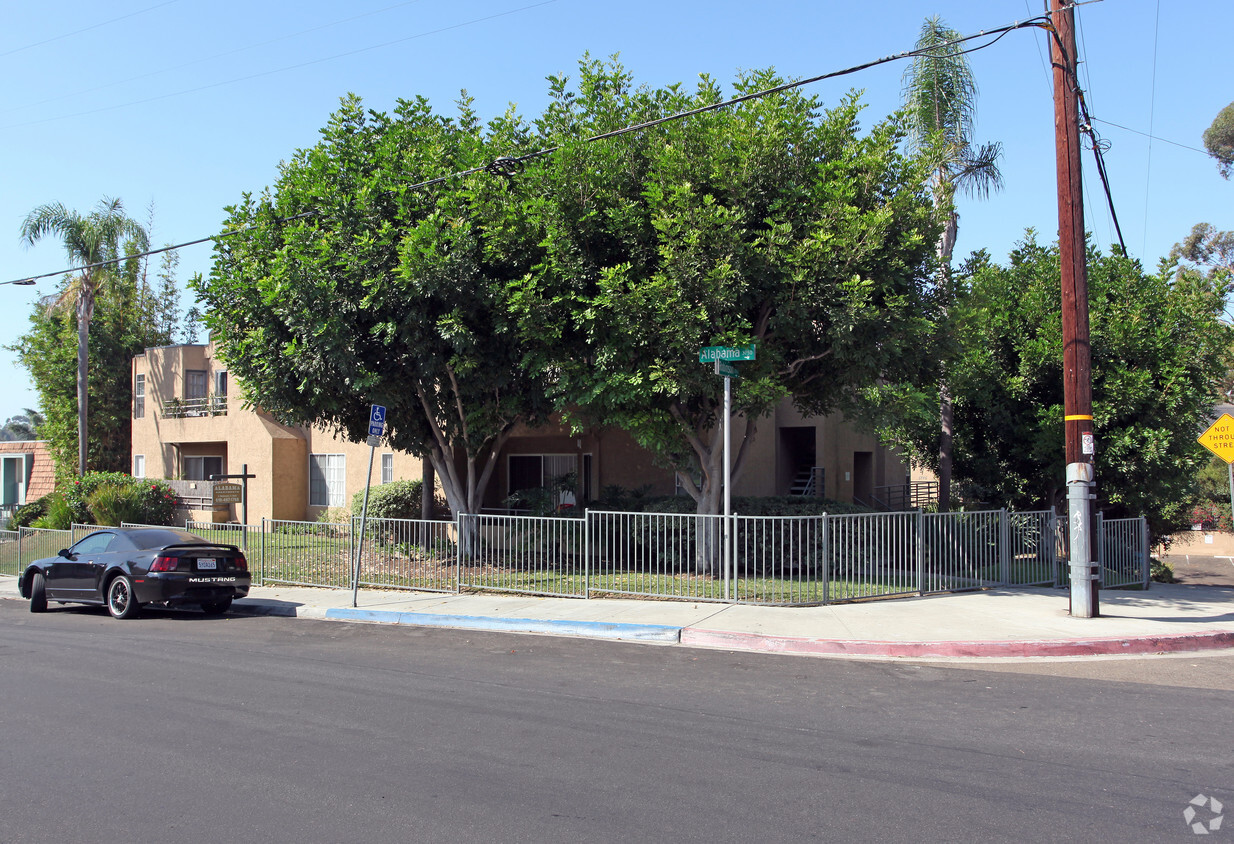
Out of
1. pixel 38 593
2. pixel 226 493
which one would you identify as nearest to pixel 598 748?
pixel 38 593

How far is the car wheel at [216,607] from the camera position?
13172mm

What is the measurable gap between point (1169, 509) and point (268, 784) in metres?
19.2

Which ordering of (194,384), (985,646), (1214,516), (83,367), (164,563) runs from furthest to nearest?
(1214,516) < (83,367) < (194,384) < (164,563) < (985,646)

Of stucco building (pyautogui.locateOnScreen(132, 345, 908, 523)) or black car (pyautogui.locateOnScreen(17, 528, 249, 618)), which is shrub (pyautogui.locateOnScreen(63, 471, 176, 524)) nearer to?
stucco building (pyautogui.locateOnScreen(132, 345, 908, 523))

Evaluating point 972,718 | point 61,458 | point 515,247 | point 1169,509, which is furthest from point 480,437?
point 61,458

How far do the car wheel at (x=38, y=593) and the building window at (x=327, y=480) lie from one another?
11.2 metres

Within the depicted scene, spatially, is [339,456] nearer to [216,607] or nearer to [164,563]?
[216,607]

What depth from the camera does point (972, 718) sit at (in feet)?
22.7

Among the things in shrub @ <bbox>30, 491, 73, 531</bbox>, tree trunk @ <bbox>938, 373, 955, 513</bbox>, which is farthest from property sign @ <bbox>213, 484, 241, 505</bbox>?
tree trunk @ <bbox>938, 373, 955, 513</bbox>

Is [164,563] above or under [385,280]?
under

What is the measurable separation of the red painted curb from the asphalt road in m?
0.46

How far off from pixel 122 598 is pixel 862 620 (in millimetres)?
10479

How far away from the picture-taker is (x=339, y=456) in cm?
2552

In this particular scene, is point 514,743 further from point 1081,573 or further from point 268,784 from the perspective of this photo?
point 1081,573
